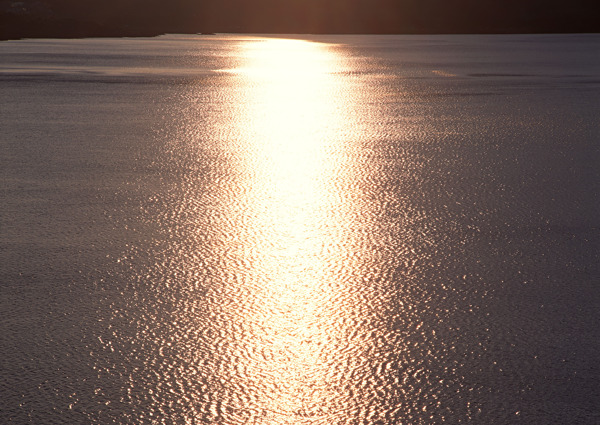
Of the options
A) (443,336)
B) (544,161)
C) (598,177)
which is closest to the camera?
(443,336)

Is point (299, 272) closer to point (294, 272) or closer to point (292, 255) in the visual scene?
point (294, 272)

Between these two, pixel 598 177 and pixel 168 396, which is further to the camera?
pixel 598 177

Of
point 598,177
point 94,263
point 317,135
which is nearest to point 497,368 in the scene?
point 94,263

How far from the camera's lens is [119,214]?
183 inches

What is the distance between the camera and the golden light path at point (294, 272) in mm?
2463

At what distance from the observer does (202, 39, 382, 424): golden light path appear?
8.08 feet

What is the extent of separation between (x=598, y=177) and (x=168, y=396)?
4191mm

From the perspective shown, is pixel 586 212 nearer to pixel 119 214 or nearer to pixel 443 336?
pixel 443 336

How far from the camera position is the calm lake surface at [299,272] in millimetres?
2426

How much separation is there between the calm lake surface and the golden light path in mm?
12

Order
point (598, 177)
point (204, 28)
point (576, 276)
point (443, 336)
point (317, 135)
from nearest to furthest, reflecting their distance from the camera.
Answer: point (443, 336), point (576, 276), point (598, 177), point (317, 135), point (204, 28)

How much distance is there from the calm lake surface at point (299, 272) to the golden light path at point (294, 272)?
0.01m

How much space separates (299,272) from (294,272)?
0.9 inches

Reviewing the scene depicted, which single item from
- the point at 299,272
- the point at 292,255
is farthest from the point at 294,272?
the point at 292,255
